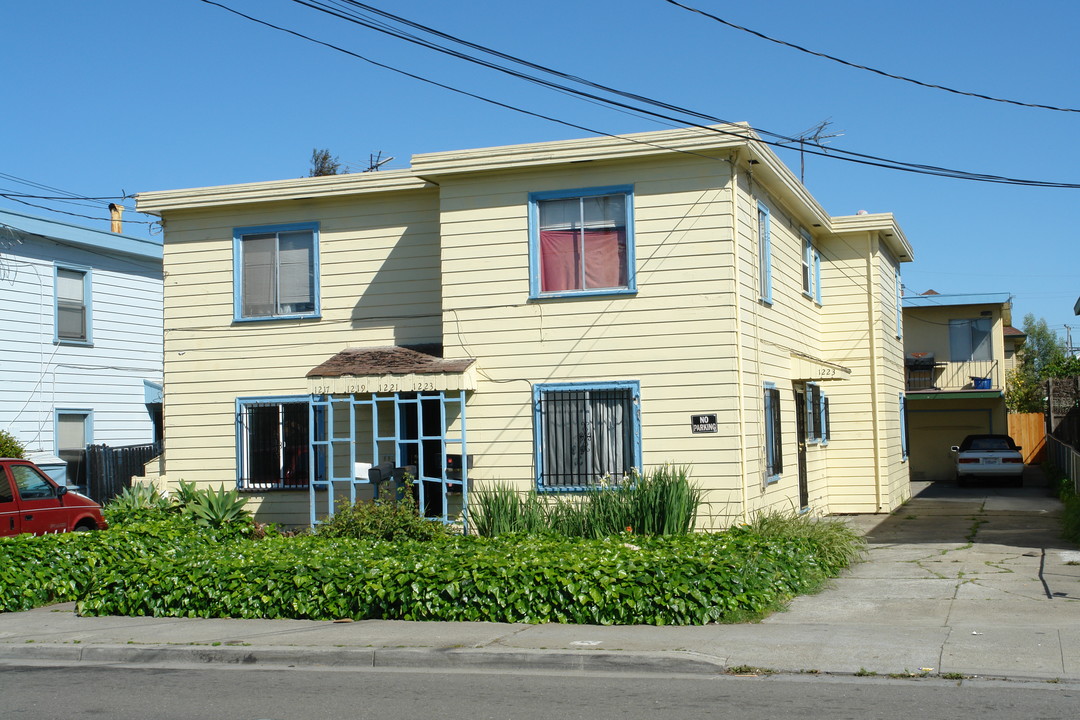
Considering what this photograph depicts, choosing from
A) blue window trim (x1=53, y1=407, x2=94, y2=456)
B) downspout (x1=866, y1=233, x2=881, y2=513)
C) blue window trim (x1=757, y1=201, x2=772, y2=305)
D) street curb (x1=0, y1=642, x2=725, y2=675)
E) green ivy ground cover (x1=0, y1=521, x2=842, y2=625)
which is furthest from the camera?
blue window trim (x1=53, y1=407, x2=94, y2=456)

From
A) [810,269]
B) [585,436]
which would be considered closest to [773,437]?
[585,436]

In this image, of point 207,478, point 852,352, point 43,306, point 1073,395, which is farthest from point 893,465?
point 43,306

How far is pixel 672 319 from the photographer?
585 inches

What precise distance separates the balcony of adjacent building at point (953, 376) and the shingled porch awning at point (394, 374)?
21121 mm

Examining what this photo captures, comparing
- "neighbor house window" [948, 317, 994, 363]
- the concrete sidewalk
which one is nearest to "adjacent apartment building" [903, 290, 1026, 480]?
"neighbor house window" [948, 317, 994, 363]

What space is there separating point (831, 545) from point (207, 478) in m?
9.79

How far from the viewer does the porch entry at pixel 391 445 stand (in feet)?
50.4

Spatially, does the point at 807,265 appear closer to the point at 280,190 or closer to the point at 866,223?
the point at 866,223

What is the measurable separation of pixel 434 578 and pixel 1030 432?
32910 millimetres

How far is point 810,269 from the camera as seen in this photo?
20.2m

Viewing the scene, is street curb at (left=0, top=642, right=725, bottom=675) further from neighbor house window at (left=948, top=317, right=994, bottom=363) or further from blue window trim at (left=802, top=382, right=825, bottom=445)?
neighbor house window at (left=948, top=317, right=994, bottom=363)

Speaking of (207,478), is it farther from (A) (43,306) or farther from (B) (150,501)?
(A) (43,306)

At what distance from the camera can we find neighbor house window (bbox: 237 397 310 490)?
56.1 feet

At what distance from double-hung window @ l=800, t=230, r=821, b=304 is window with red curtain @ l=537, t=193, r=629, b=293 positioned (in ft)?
18.2
